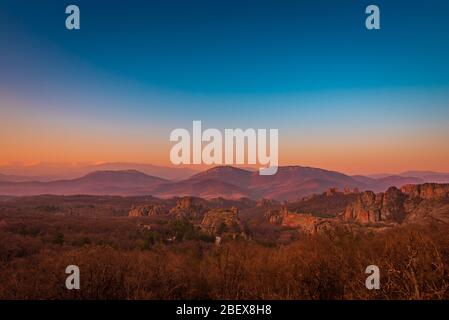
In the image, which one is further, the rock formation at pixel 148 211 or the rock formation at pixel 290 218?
the rock formation at pixel 148 211

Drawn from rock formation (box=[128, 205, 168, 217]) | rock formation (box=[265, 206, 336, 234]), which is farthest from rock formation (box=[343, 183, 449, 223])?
rock formation (box=[128, 205, 168, 217])

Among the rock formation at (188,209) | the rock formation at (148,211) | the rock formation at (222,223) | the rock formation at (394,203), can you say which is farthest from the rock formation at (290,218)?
the rock formation at (148,211)

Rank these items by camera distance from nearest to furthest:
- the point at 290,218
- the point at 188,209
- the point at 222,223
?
the point at 222,223
the point at 290,218
the point at 188,209

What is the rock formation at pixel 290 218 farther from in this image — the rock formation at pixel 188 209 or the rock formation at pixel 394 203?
the rock formation at pixel 188 209

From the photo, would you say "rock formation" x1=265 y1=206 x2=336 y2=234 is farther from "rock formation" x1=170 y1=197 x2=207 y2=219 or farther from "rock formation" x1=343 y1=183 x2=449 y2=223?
"rock formation" x1=170 y1=197 x2=207 y2=219

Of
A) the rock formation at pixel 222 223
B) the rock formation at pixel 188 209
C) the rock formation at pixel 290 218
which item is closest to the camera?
the rock formation at pixel 222 223

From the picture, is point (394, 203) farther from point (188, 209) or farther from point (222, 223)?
point (188, 209)

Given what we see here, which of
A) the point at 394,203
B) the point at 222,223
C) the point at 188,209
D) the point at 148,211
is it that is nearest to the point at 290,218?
the point at 394,203

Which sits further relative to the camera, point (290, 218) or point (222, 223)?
point (290, 218)

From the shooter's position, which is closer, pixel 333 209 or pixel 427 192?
pixel 427 192
